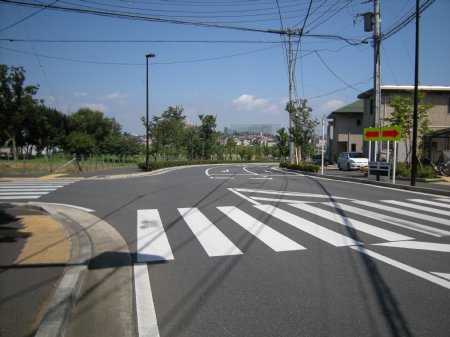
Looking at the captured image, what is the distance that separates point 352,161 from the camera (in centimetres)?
2900

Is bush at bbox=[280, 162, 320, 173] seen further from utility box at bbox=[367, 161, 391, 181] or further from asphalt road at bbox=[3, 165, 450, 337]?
asphalt road at bbox=[3, 165, 450, 337]

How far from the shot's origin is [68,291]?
13.6 ft

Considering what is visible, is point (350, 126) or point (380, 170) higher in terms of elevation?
point (350, 126)

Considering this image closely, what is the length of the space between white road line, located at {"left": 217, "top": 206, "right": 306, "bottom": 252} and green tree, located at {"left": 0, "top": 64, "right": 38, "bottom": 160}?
56320mm

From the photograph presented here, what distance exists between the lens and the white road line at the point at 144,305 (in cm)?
355

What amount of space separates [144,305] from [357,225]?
554 centimetres

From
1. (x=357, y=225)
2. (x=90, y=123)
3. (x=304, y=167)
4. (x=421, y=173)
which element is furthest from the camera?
(x=90, y=123)

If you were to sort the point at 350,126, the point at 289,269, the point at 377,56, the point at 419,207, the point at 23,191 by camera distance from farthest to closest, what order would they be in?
the point at 350,126 < the point at 377,56 < the point at 23,191 < the point at 419,207 < the point at 289,269

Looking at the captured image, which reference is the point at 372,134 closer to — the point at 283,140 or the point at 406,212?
the point at 406,212

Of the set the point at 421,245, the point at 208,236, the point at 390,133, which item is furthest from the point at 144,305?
the point at 390,133

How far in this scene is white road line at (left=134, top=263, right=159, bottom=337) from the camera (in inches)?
140

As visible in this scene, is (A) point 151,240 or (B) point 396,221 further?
(B) point 396,221

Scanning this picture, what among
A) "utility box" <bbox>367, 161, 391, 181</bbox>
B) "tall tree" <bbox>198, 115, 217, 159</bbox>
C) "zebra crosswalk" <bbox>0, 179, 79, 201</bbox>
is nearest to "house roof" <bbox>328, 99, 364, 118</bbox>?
"tall tree" <bbox>198, 115, 217, 159</bbox>

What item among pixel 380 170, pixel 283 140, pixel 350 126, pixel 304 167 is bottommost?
pixel 304 167
